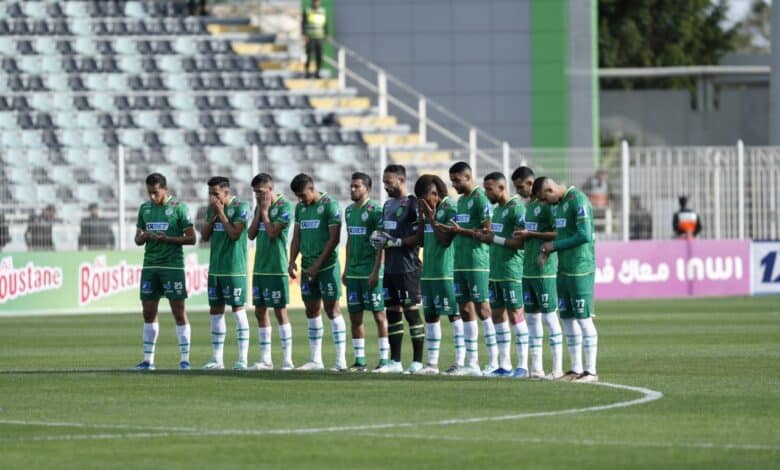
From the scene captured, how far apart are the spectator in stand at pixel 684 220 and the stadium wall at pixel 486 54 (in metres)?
11.6

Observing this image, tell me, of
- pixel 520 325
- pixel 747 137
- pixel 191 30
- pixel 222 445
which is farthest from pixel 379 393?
pixel 747 137

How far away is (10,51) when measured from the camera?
1725 inches

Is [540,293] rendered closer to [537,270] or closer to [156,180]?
[537,270]

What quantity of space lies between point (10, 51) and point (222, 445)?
33309 mm

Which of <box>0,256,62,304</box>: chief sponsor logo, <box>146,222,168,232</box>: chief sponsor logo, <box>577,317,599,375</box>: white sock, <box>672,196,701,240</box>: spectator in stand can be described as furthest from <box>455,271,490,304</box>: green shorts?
<box>672,196,701,240</box>: spectator in stand

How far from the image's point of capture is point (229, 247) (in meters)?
19.1

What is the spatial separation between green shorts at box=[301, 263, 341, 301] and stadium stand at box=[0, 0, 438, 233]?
62.3 ft

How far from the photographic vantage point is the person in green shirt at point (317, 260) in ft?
60.8

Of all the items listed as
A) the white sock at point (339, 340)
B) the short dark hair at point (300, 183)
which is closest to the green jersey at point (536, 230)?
the white sock at point (339, 340)

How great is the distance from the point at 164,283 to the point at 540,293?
422 centimetres

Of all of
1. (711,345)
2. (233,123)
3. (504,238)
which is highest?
(233,123)

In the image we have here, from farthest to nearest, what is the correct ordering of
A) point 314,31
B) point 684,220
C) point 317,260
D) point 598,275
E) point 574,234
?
point 314,31 < point 684,220 < point 598,275 < point 317,260 < point 574,234

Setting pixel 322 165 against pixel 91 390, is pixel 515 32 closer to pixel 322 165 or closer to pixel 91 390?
pixel 322 165

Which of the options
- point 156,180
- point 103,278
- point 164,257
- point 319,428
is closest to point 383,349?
point 164,257
